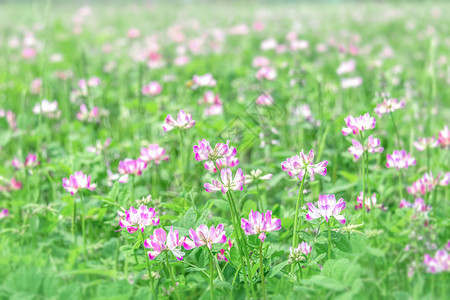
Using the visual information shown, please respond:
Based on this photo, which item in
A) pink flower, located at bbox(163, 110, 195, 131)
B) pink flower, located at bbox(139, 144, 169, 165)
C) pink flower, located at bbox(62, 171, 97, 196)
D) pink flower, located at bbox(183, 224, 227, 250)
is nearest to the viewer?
pink flower, located at bbox(183, 224, 227, 250)

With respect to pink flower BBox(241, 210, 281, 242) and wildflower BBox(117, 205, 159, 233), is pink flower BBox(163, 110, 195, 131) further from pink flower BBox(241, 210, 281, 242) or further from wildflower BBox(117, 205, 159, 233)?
pink flower BBox(241, 210, 281, 242)

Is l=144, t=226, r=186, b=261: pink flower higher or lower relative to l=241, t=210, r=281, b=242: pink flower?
lower

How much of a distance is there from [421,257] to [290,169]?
512 mm

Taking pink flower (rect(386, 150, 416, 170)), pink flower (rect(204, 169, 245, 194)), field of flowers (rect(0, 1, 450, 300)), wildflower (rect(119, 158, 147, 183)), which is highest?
pink flower (rect(204, 169, 245, 194))

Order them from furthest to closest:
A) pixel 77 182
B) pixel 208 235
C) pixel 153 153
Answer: pixel 153 153 < pixel 77 182 < pixel 208 235

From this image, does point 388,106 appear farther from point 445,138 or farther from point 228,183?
point 228,183

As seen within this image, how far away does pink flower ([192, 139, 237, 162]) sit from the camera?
110 centimetres

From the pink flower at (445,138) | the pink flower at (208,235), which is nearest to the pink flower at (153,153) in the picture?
the pink flower at (208,235)

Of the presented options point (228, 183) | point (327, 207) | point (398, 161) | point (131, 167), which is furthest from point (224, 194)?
point (398, 161)

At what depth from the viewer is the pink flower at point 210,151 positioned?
1099 millimetres

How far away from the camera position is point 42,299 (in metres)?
1.21

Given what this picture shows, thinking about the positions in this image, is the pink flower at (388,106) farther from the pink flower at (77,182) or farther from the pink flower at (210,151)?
the pink flower at (77,182)

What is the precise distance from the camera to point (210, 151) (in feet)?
3.67

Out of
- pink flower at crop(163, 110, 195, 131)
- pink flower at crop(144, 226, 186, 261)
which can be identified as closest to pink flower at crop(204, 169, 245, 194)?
pink flower at crop(144, 226, 186, 261)
